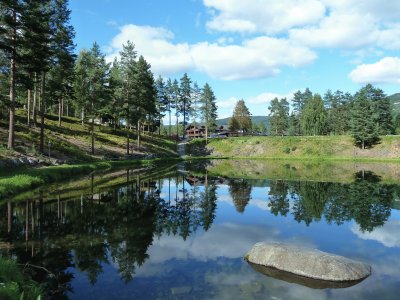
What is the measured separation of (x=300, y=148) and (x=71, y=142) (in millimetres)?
56507

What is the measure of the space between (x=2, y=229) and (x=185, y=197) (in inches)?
560

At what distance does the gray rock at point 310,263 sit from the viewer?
35.6 feet

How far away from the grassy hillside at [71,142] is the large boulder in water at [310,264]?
27060 mm

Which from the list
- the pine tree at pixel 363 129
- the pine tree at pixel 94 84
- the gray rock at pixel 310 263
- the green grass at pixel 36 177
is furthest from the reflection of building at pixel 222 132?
the gray rock at pixel 310 263

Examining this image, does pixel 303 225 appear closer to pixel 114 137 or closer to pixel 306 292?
pixel 306 292

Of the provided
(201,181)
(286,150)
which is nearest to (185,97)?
(286,150)

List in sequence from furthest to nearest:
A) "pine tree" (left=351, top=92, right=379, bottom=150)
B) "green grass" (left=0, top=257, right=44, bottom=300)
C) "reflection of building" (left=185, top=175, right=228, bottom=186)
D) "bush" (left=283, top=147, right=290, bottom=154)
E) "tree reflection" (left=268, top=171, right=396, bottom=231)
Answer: "bush" (left=283, top=147, right=290, bottom=154)
"pine tree" (left=351, top=92, right=379, bottom=150)
"reflection of building" (left=185, top=175, right=228, bottom=186)
"tree reflection" (left=268, top=171, right=396, bottom=231)
"green grass" (left=0, top=257, right=44, bottom=300)

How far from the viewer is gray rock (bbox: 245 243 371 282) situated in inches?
428

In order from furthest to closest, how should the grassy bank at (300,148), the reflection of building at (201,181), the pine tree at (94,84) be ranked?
1. the grassy bank at (300,148)
2. the pine tree at (94,84)
3. the reflection of building at (201,181)

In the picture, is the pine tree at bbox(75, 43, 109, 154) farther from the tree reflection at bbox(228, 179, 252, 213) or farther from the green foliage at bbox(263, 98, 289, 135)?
the green foliage at bbox(263, 98, 289, 135)

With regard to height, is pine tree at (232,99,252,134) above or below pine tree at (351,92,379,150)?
above

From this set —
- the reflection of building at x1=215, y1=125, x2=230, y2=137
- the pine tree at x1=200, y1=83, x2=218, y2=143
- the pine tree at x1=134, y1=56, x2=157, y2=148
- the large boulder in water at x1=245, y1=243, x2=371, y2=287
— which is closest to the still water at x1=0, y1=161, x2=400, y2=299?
the large boulder in water at x1=245, y1=243, x2=371, y2=287

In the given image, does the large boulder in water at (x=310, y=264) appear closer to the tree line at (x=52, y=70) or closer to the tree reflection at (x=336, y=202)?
the tree reflection at (x=336, y=202)

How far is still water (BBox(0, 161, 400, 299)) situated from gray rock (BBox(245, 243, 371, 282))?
47cm
